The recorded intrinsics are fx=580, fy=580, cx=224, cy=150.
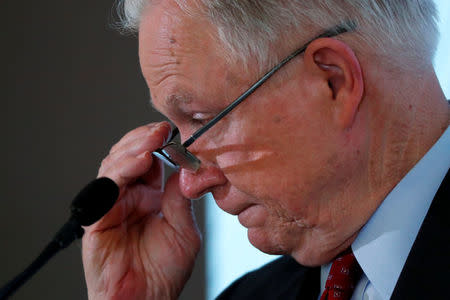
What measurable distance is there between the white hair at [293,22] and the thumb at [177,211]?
1.92 feet

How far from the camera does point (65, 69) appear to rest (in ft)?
7.00

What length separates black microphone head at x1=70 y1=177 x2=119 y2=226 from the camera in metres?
0.99

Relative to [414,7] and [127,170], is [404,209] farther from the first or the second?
[127,170]

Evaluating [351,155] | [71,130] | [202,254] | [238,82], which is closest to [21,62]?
[71,130]

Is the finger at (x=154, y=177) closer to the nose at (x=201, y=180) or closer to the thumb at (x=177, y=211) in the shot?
the thumb at (x=177, y=211)

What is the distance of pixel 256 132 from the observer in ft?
3.33

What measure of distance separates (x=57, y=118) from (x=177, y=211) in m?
0.88

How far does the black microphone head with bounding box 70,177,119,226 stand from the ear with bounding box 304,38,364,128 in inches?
16.5

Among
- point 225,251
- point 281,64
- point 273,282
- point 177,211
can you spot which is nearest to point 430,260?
point 281,64

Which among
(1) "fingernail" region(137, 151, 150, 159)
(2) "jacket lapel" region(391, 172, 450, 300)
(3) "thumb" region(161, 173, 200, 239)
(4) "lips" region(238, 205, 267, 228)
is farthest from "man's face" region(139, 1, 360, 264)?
(3) "thumb" region(161, 173, 200, 239)

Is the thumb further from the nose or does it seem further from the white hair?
the white hair

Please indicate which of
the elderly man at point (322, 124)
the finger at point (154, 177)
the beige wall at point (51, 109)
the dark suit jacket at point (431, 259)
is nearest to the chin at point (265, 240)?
the elderly man at point (322, 124)

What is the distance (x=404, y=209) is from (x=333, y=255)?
173 mm

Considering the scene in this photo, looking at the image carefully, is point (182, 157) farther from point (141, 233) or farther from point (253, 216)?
point (141, 233)
